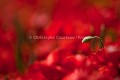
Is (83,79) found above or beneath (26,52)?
beneath

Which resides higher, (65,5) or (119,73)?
(65,5)

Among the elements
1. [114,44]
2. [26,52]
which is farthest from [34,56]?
[114,44]

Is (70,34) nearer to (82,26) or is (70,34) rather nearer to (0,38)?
(82,26)

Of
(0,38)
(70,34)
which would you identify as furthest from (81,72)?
(0,38)

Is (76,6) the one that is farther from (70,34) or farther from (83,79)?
(83,79)

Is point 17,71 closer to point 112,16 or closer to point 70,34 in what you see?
point 70,34

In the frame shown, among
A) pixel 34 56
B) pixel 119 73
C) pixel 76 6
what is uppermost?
pixel 76 6

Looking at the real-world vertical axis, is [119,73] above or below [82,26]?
below

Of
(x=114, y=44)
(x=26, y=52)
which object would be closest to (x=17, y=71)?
(x=26, y=52)
